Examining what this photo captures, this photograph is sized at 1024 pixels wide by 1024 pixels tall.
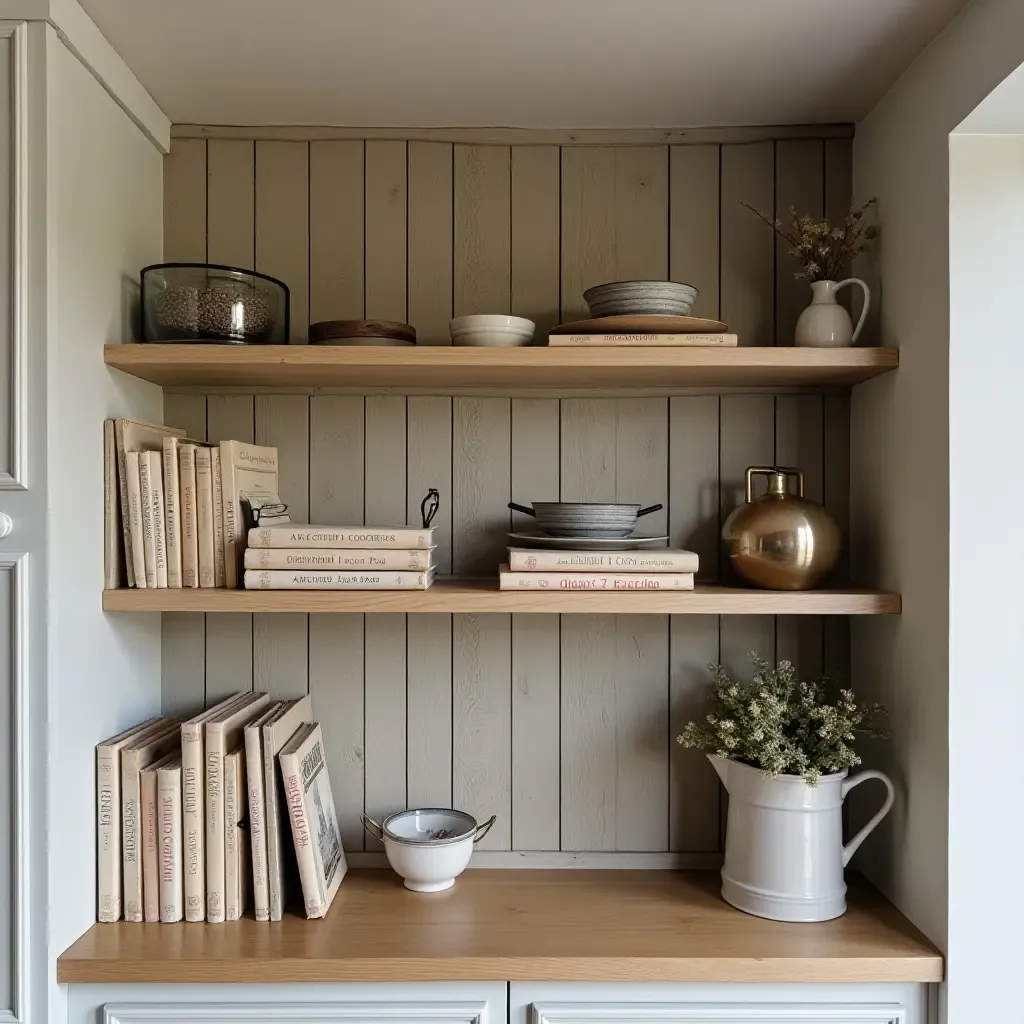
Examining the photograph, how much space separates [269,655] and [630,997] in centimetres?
88

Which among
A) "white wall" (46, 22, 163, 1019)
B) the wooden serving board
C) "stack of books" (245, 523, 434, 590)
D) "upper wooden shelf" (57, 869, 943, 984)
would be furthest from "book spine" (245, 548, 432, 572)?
"upper wooden shelf" (57, 869, 943, 984)

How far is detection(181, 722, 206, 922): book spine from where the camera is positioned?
4.69 feet

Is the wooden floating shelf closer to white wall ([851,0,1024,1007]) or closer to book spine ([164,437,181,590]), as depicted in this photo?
book spine ([164,437,181,590])

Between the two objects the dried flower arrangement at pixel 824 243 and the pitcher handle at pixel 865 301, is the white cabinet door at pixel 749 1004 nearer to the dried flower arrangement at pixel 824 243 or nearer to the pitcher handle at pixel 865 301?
the pitcher handle at pixel 865 301

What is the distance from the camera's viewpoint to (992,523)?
4.36 feet

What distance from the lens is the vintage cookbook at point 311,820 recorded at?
1434mm

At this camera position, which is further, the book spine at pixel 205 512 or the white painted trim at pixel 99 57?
the book spine at pixel 205 512

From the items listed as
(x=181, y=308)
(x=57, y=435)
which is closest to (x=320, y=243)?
(x=181, y=308)

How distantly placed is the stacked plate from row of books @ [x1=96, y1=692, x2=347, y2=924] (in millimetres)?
899

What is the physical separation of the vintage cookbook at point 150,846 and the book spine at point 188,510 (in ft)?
1.04

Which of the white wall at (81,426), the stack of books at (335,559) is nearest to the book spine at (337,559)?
the stack of books at (335,559)

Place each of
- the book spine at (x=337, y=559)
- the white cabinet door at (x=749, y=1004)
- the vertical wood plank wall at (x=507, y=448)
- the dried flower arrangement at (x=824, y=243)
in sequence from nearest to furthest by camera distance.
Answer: the white cabinet door at (x=749, y=1004) → the book spine at (x=337, y=559) → the dried flower arrangement at (x=824, y=243) → the vertical wood plank wall at (x=507, y=448)

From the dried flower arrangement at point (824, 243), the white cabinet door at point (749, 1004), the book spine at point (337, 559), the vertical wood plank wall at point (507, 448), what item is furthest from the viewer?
the vertical wood plank wall at point (507, 448)

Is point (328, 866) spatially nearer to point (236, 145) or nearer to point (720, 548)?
point (720, 548)
